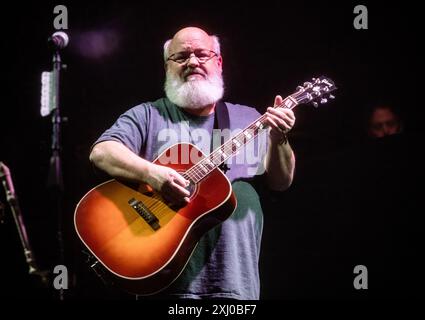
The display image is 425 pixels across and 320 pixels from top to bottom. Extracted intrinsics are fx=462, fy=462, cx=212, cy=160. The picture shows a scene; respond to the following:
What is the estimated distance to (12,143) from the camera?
3.29m

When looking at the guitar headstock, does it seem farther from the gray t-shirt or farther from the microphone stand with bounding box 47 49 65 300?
the microphone stand with bounding box 47 49 65 300

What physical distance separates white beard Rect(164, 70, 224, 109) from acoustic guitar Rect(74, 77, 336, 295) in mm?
279

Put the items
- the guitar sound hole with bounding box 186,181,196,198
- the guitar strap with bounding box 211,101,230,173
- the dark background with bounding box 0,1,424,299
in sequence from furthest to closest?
the dark background with bounding box 0,1,424,299, the guitar strap with bounding box 211,101,230,173, the guitar sound hole with bounding box 186,181,196,198

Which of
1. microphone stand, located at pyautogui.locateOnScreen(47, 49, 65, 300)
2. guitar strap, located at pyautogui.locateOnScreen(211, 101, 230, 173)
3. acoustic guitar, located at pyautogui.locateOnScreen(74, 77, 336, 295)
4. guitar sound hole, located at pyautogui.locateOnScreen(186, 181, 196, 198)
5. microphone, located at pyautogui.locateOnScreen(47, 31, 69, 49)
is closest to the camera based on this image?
acoustic guitar, located at pyautogui.locateOnScreen(74, 77, 336, 295)

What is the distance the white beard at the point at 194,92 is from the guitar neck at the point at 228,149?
0.27 metres

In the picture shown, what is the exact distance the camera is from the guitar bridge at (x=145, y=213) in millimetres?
1942

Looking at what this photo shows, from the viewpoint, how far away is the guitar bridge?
6.37 feet

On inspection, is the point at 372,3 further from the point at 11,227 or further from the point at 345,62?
the point at 11,227

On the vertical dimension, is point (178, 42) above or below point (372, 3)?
below

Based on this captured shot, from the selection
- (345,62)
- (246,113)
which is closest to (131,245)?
(246,113)

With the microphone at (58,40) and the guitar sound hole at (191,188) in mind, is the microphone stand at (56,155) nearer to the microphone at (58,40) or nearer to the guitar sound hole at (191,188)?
the microphone at (58,40)

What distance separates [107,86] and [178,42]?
1038 mm

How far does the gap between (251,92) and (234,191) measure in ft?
4.35

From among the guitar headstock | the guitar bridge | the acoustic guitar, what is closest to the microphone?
the acoustic guitar
